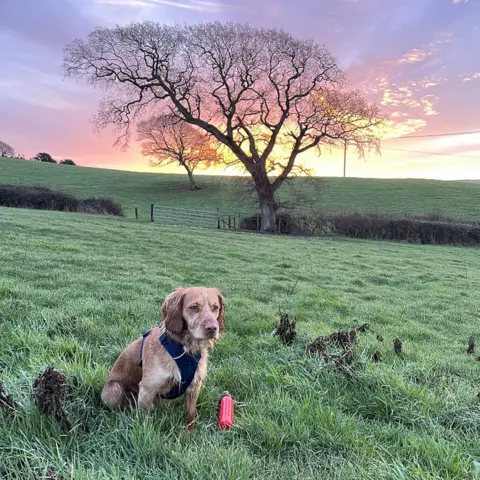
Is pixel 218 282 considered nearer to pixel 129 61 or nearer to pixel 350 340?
pixel 350 340

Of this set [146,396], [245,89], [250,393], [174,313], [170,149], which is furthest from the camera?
[170,149]

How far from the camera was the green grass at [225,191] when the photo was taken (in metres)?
50.2

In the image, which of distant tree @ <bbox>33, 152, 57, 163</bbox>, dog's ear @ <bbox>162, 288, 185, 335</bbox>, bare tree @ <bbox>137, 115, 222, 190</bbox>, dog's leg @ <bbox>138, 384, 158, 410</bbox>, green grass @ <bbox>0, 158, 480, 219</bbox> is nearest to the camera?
dog's leg @ <bbox>138, 384, 158, 410</bbox>

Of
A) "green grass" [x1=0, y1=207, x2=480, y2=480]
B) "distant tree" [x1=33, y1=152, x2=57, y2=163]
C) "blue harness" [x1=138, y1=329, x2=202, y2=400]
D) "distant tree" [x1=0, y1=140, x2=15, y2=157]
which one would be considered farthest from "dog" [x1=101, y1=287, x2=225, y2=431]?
"distant tree" [x1=0, y1=140, x2=15, y2=157]

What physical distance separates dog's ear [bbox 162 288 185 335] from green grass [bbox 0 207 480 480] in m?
0.68

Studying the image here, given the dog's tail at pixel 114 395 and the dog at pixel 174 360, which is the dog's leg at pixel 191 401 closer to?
the dog at pixel 174 360

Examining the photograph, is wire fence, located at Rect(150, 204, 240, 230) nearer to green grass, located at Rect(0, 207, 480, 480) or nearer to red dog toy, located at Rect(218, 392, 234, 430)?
green grass, located at Rect(0, 207, 480, 480)

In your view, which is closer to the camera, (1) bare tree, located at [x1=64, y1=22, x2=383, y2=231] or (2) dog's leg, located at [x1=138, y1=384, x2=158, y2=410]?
(2) dog's leg, located at [x1=138, y1=384, x2=158, y2=410]

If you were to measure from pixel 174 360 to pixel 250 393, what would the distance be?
0.99 m

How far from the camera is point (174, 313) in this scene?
3379 millimetres

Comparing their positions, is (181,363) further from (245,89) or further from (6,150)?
(6,150)

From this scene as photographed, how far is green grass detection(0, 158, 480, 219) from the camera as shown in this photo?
50219 millimetres

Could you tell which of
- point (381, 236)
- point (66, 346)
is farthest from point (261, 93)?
point (66, 346)

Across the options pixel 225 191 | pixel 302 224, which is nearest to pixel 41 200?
pixel 302 224
